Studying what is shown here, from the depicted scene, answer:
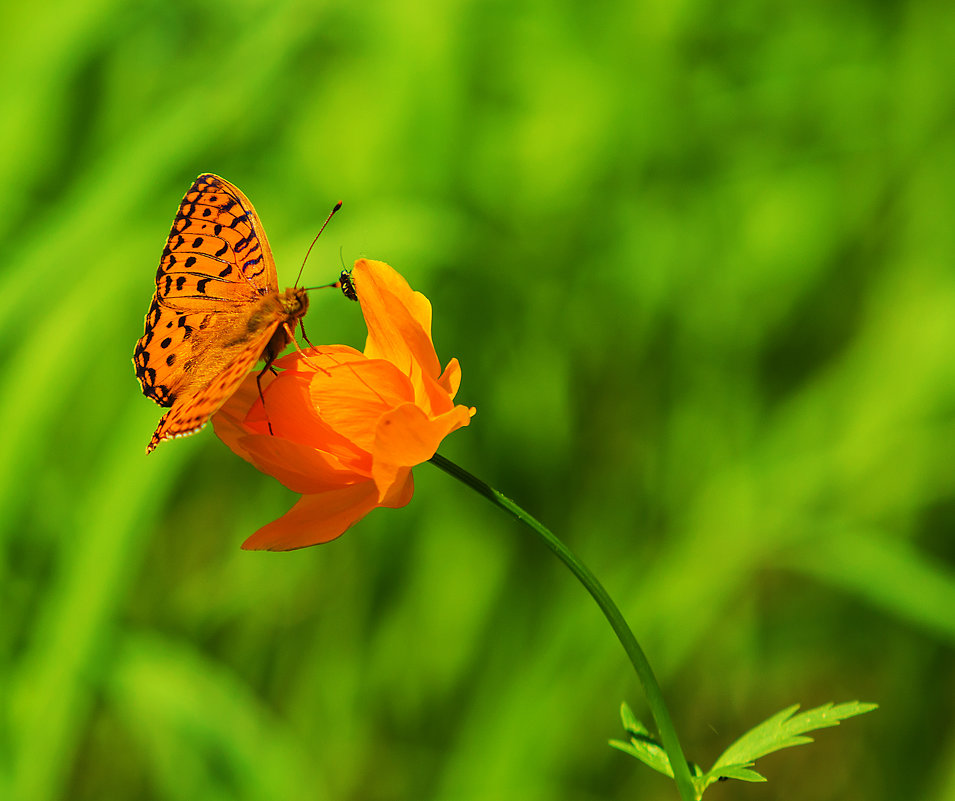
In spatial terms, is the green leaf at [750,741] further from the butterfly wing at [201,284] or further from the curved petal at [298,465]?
the butterfly wing at [201,284]

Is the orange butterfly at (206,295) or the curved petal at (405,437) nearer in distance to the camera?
the curved petal at (405,437)

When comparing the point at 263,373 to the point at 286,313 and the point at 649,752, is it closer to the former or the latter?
the point at 286,313

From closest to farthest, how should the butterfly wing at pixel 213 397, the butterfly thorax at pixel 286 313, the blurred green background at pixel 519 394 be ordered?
the butterfly wing at pixel 213 397, the butterfly thorax at pixel 286 313, the blurred green background at pixel 519 394

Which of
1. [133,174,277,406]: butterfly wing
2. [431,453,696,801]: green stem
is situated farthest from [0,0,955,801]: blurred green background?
[431,453,696,801]: green stem

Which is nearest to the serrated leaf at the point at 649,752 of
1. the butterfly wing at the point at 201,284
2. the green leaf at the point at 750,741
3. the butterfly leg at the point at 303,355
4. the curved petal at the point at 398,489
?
the green leaf at the point at 750,741

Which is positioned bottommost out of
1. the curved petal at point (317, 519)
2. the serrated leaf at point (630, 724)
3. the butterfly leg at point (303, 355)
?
the serrated leaf at point (630, 724)

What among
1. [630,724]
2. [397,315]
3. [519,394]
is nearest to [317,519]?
[397,315]

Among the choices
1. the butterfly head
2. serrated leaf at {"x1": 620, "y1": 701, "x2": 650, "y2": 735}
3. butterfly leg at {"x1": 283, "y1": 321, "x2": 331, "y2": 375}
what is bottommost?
serrated leaf at {"x1": 620, "y1": 701, "x2": 650, "y2": 735}

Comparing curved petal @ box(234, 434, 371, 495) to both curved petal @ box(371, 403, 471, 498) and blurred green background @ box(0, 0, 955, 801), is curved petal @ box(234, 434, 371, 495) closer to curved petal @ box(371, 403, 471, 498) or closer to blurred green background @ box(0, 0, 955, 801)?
curved petal @ box(371, 403, 471, 498)
